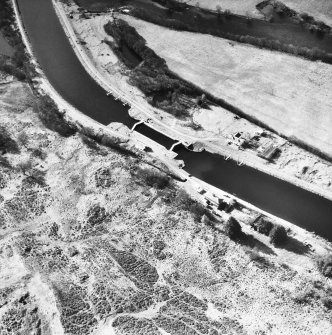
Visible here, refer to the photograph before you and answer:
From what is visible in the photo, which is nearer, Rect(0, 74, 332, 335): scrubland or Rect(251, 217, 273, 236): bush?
Rect(0, 74, 332, 335): scrubland

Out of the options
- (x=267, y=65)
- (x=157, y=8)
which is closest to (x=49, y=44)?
(x=157, y=8)

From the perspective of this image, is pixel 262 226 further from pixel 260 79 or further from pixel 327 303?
pixel 260 79

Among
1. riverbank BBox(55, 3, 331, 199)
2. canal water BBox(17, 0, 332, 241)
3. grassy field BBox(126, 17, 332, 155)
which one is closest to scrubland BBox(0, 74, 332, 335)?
canal water BBox(17, 0, 332, 241)

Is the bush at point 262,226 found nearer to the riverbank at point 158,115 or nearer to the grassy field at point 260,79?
the riverbank at point 158,115

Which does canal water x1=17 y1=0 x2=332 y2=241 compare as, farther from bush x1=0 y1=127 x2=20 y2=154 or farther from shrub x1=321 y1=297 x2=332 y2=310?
bush x1=0 y1=127 x2=20 y2=154

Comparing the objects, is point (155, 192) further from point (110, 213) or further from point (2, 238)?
point (2, 238)

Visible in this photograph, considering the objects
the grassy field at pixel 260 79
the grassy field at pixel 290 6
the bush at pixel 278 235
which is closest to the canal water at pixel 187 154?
the bush at pixel 278 235

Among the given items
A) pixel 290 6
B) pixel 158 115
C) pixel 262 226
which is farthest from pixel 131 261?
pixel 290 6
